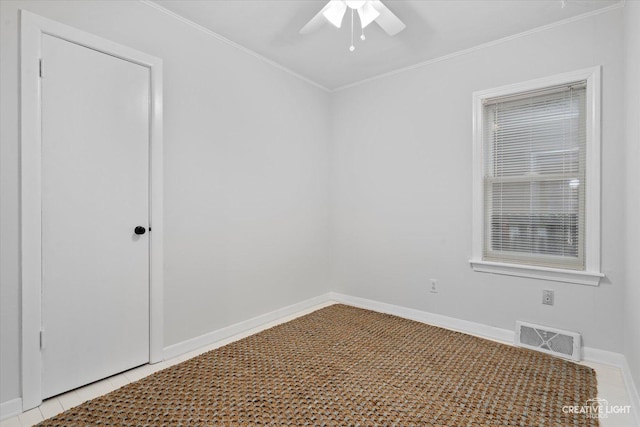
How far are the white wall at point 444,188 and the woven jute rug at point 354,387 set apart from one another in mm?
454

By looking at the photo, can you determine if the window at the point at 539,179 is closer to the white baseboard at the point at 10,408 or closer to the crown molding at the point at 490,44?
the crown molding at the point at 490,44

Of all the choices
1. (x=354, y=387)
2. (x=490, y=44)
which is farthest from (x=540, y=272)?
(x=490, y=44)

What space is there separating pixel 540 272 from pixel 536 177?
77cm

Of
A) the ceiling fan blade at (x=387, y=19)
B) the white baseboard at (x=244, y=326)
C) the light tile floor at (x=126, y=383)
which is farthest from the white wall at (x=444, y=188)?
the ceiling fan blade at (x=387, y=19)

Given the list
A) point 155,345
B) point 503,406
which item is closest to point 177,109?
point 155,345

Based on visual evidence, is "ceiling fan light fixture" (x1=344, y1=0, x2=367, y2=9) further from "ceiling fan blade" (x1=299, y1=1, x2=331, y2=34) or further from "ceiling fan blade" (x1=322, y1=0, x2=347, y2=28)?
"ceiling fan blade" (x1=299, y1=1, x2=331, y2=34)

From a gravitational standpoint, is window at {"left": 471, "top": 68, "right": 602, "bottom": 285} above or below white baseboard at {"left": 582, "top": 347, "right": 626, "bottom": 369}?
above

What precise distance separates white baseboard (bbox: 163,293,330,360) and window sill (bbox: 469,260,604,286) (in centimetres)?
177

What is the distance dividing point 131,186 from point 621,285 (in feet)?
11.5

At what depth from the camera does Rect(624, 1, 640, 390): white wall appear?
184 cm

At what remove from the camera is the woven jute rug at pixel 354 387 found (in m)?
1.80

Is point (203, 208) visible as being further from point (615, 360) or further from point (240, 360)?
point (615, 360)

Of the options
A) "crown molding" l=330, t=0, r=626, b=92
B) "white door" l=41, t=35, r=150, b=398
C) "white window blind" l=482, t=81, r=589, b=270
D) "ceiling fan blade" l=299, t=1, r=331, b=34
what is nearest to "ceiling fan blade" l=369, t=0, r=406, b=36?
"ceiling fan blade" l=299, t=1, r=331, b=34

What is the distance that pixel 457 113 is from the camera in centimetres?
311
